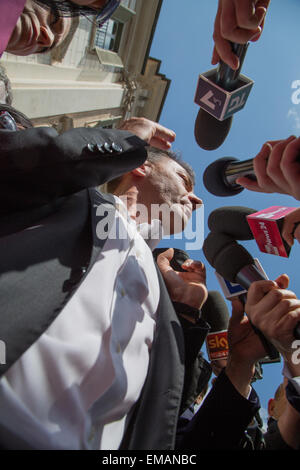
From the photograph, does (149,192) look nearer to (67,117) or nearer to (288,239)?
(288,239)

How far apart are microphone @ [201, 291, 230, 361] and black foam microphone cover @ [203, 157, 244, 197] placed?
157 cm

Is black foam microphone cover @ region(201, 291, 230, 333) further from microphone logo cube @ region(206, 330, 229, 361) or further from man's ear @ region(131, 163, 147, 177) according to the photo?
man's ear @ region(131, 163, 147, 177)

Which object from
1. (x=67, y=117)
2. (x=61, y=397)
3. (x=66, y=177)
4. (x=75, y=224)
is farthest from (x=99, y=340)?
(x=67, y=117)

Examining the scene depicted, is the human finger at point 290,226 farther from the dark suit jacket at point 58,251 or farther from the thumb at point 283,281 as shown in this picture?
the dark suit jacket at point 58,251

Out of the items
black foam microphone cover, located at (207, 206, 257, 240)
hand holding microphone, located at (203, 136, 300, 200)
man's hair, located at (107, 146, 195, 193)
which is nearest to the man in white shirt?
hand holding microphone, located at (203, 136, 300, 200)

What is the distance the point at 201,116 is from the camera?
188 cm

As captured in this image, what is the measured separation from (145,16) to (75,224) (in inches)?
491

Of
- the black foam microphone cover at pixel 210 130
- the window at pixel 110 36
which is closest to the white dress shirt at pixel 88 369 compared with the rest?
the black foam microphone cover at pixel 210 130

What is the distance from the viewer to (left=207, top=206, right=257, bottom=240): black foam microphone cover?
224cm

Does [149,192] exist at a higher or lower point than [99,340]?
higher

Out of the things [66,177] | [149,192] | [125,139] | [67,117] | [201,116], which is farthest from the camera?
[67,117]

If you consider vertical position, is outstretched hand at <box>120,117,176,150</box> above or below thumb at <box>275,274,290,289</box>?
above

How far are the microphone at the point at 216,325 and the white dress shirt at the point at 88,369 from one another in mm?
1522

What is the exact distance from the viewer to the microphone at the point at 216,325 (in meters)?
2.56
